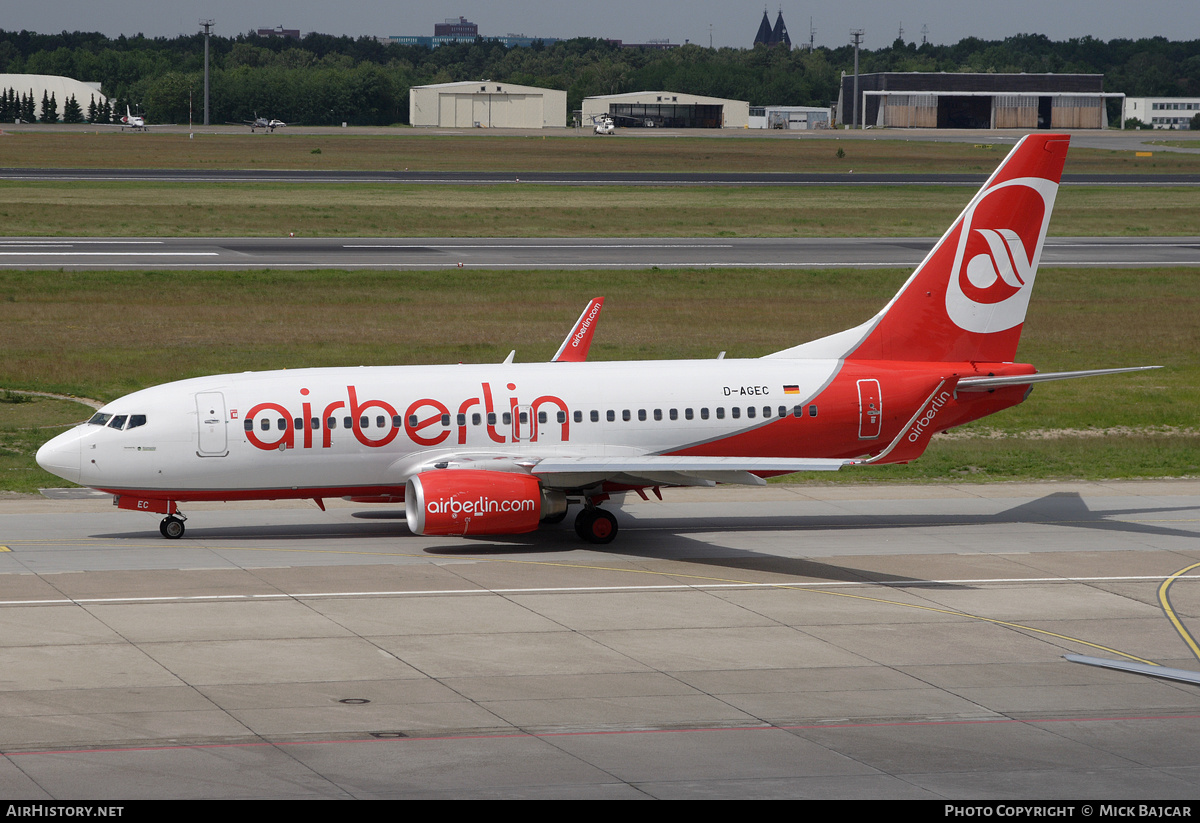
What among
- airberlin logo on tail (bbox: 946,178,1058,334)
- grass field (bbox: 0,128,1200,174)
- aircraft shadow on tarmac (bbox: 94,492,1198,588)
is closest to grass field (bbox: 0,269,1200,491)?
aircraft shadow on tarmac (bbox: 94,492,1198,588)

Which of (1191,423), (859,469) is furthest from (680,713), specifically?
(1191,423)

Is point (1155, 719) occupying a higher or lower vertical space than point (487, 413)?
lower

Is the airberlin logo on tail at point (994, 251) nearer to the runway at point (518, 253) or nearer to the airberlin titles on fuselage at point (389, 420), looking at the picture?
the airberlin titles on fuselage at point (389, 420)

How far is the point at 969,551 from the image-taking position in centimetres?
3256

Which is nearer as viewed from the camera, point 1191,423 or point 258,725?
point 258,725

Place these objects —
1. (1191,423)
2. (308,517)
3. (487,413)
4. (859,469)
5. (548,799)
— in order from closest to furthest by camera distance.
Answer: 1. (548,799)
2. (487,413)
3. (308,517)
4. (859,469)
5. (1191,423)

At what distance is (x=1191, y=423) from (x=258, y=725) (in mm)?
38396

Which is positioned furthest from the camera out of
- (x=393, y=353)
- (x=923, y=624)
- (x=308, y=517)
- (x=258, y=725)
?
(x=393, y=353)

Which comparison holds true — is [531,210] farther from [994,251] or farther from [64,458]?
[64,458]

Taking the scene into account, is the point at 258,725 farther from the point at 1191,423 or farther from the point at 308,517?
the point at 1191,423

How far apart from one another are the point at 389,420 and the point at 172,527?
229 inches

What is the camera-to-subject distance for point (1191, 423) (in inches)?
1902

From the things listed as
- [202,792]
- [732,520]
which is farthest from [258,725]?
[732,520]

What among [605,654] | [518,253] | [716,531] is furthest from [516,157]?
[605,654]
